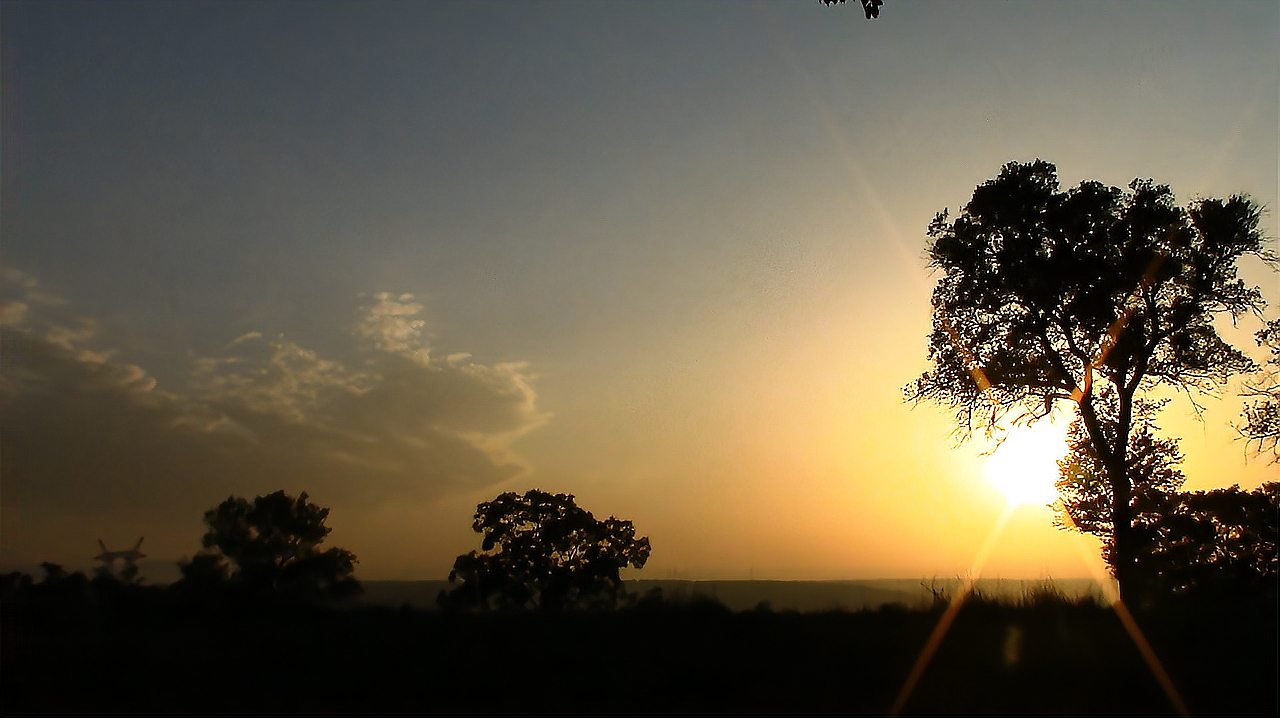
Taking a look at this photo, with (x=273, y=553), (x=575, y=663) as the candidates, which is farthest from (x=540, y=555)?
(x=575, y=663)

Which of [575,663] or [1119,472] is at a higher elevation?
[1119,472]

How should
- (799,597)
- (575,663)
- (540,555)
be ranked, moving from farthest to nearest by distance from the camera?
(540,555) → (799,597) → (575,663)

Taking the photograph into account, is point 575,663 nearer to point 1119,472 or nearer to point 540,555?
point 1119,472

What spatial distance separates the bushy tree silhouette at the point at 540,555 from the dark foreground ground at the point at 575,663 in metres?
36.9

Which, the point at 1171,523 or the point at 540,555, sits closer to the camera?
the point at 1171,523

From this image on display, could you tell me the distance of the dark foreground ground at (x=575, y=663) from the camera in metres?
9.98

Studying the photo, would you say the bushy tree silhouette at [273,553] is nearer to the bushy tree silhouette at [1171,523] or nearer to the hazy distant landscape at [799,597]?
the hazy distant landscape at [799,597]

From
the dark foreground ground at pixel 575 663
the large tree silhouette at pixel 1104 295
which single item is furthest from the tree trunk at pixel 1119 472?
the dark foreground ground at pixel 575 663

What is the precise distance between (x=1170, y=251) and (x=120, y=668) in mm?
26909

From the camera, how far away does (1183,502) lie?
90.0ft

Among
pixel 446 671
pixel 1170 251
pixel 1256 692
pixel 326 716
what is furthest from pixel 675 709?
pixel 1170 251

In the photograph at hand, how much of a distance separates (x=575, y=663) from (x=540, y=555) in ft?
134

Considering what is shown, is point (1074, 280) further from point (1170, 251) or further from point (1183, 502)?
point (1183, 502)

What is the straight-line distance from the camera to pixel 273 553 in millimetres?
26797
